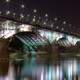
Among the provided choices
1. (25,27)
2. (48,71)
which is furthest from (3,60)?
(25,27)

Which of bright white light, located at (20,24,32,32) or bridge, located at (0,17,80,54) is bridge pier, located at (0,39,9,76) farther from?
bright white light, located at (20,24,32,32)

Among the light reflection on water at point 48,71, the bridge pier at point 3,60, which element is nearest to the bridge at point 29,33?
the bridge pier at point 3,60

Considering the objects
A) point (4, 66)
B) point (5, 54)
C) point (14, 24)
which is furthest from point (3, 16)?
point (4, 66)

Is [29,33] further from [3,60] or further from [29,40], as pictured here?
[3,60]

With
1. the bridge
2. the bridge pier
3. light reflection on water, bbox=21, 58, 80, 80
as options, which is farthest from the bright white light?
the bridge pier

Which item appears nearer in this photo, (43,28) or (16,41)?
(16,41)

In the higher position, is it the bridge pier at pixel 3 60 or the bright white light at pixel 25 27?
the bright white light at pixel 25 27

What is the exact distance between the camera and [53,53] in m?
21.6

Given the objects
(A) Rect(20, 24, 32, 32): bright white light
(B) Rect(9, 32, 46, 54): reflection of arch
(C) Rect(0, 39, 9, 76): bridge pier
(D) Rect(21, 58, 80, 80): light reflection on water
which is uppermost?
(A) Rect(20, 24, 32, 32): bright white light

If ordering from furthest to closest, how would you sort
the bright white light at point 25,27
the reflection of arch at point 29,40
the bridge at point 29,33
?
the reflection of arch at point 29,40
the bright white light at point 25,27
the bridge at point 29,33

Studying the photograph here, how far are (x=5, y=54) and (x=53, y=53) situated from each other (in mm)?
A: 5006

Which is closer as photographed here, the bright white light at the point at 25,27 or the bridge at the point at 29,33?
the bridge at the point at 29,33

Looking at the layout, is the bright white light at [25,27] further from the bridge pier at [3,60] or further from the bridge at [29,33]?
the bridge pier at [3,60]

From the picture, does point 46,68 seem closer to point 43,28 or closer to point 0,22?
point 0,22
